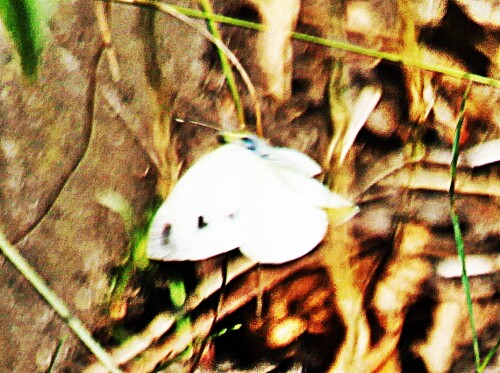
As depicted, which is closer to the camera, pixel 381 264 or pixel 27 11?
pixel 27 11

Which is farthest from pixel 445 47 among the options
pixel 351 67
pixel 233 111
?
pixel 233 111

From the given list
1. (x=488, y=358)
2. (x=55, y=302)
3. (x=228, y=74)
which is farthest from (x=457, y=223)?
(x=55, y=302)

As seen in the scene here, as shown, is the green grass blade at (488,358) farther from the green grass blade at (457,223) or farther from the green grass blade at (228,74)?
the green grass blade at (228,74)

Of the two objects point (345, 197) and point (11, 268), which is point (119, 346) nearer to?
point (11, 268)

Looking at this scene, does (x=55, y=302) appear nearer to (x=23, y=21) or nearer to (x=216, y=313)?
(x=216, y=313)

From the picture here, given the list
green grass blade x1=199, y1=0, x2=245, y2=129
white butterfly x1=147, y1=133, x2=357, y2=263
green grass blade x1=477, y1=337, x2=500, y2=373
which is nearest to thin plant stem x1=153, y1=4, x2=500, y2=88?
green grass blade x1=199, y1=0, x2=245, y2=129

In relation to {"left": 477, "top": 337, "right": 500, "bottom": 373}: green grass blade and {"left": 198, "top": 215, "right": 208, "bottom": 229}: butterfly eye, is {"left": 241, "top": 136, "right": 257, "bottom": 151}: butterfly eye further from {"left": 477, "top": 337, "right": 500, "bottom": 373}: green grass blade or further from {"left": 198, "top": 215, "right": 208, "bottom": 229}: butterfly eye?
{"left": 477, "top": 337, "right": 500, "bottom": 373}: green grass blade

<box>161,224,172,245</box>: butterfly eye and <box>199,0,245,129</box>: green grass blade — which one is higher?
<box>199,0,245,129</box>: green grass blade

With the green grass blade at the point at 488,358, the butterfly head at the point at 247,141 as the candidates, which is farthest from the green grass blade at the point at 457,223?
the butterfly head at the point at 247,141

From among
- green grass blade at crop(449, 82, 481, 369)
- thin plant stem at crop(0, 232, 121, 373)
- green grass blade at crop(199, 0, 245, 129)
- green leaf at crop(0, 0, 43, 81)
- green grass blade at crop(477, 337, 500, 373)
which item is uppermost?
green leaf at crop(0, 0, 43, 81)
